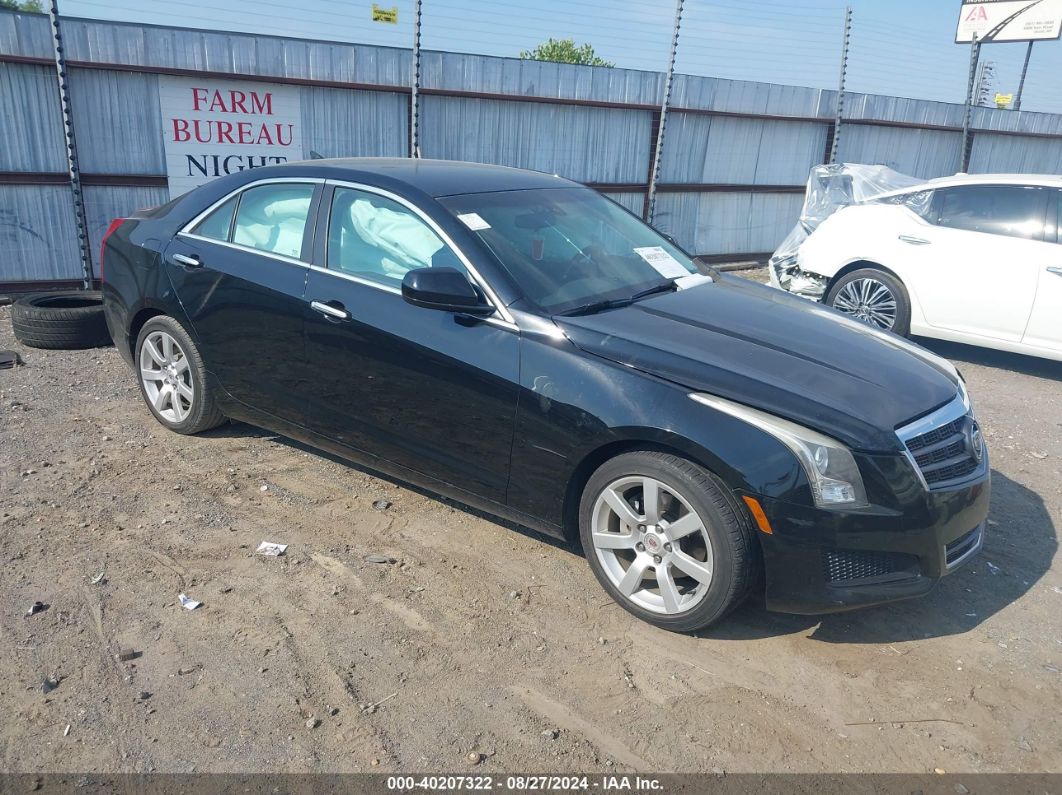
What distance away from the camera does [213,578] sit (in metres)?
3.76

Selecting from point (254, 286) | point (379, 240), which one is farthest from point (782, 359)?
point (254, 286)

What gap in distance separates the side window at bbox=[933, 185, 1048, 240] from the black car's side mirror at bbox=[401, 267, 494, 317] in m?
5.48

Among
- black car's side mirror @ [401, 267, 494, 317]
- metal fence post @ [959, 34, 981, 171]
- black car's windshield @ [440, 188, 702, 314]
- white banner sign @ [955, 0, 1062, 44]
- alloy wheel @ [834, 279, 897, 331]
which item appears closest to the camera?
black car's side mirror @ [401, 267, 494, 317]

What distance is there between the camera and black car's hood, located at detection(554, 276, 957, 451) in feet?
10.7

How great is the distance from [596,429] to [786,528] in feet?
2.67

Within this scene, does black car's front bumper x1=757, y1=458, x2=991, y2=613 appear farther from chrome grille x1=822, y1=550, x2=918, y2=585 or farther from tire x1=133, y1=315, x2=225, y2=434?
tire x1=133, y1=315, x2=225, y2=434

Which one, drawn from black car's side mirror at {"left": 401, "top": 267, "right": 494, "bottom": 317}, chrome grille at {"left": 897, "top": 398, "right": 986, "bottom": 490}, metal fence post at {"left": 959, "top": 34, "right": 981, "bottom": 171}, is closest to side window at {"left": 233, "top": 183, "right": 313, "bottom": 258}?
black car's side mirror at {"left": 401, "top": 267, "right": 494, "bottom": 317}

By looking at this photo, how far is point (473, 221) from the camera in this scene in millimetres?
4035

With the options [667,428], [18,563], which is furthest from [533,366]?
[18,563]

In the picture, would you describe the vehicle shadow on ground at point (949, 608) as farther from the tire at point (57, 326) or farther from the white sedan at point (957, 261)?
the tire at point (57, 326)

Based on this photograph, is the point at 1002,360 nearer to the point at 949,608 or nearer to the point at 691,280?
the point at 691,280

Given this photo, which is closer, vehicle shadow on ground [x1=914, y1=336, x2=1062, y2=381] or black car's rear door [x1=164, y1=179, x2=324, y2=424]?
black car's rear door [x1=164, y1=179, x2=324, y2=424]

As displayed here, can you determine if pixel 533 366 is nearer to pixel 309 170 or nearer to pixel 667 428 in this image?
pixel 667 428

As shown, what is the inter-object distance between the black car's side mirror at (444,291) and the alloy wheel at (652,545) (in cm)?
100
